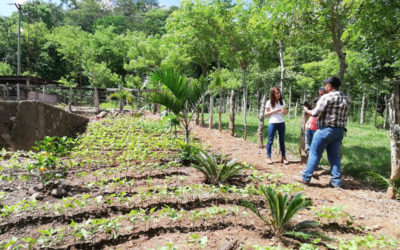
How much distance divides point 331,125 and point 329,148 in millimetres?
387

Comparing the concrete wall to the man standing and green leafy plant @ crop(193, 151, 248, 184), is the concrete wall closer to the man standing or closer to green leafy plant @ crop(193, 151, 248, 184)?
green leafy plant @ crop(193, 151, 248, 184)

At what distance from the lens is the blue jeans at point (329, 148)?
318cm

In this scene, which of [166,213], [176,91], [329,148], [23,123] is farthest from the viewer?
[176,91]

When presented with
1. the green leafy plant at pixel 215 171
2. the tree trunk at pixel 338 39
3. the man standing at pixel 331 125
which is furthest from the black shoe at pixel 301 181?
the tree trunk at pixel 338 39

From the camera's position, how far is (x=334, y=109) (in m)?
3.15

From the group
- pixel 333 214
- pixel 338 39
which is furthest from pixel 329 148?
pixel 338 39

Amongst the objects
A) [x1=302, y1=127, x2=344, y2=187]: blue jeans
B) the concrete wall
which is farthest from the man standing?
the concrete wall

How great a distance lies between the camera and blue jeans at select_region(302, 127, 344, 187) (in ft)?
10.4

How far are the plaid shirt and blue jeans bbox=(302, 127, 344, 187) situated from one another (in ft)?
0.33

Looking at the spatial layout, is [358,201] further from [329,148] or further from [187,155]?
[187,155]

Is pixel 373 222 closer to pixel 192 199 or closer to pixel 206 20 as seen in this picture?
pixel 192 199

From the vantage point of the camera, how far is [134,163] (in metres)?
3.89

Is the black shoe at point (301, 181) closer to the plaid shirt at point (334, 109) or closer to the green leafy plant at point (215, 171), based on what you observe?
the plaid shirt at point (334, 109)

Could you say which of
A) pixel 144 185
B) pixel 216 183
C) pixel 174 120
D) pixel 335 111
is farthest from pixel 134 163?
pixel 335 111
